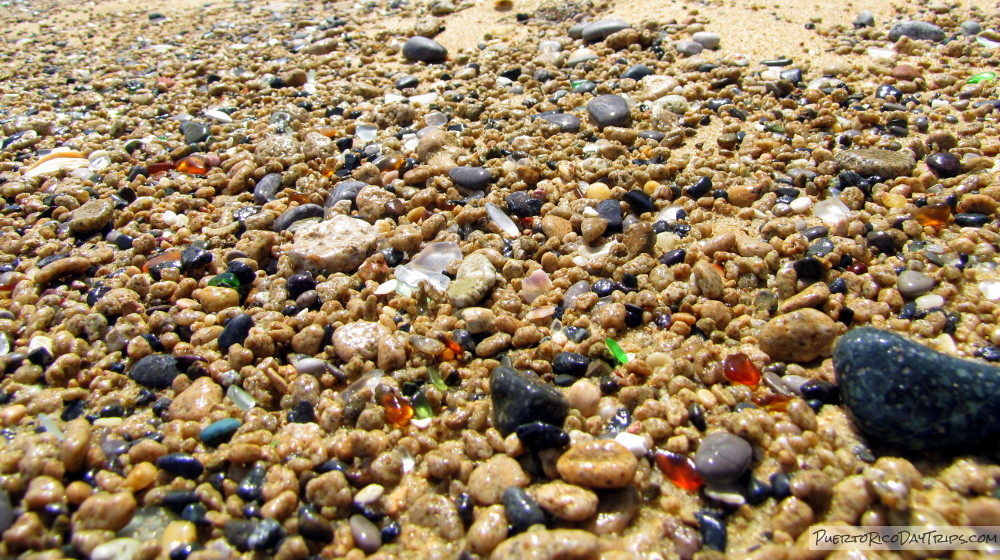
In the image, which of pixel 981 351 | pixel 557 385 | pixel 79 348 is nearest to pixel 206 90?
pixel 79 348

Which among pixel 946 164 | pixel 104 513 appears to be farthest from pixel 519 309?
pixel 946 164

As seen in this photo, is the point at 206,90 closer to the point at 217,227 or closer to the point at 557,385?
the point at 217,227

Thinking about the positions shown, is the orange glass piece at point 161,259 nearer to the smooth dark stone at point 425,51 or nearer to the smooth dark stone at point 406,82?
the smooth dark stone at point 406,82

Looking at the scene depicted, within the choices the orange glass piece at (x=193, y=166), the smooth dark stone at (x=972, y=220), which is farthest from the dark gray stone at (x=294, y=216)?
the smooth dark stone at (x=972, y=220)

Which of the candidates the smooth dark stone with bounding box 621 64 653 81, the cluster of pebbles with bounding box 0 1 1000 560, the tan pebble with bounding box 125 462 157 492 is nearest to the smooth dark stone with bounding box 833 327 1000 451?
the cluster of pebbles with bounding box 0 1 1000 560

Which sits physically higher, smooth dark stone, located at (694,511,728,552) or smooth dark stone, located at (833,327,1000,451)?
smooth dark stone, located at (833,327,1000,451)

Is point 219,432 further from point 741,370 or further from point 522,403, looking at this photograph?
point 741,370

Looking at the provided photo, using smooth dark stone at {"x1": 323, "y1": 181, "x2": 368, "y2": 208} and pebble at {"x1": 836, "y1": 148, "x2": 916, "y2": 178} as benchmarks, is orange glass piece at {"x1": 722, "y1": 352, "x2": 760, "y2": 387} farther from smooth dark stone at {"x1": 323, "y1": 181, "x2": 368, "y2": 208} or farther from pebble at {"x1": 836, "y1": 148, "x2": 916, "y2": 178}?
smooth dark stone at {"x1": 323, "y1": 181, "x2": 368, "y2": 208}
